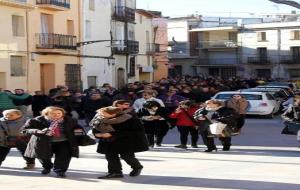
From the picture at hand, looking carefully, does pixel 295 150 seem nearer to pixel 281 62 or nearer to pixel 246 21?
pixel 281 62

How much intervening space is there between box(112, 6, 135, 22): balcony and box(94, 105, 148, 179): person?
3466 centimetres

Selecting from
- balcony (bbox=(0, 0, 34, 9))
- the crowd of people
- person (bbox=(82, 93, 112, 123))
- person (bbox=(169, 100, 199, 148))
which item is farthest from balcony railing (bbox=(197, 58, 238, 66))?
the crowd of people

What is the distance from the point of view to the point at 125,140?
1143 centimetres

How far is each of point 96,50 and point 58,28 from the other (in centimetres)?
542

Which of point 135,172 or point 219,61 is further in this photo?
point 219,61

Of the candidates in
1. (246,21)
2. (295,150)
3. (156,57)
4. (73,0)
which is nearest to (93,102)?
(295,150)

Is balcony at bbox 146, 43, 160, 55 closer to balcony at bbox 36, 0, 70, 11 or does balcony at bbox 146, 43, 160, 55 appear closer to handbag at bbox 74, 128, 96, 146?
balcony at bbox 36, 0, 70, 11

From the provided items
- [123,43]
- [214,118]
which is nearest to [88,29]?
[123,43]

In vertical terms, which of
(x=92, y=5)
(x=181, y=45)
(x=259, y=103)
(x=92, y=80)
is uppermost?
(x=92, y=5)

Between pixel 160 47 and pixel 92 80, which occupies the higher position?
pixel 160 47

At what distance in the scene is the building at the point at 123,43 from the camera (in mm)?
45906

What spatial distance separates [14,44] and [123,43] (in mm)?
14171

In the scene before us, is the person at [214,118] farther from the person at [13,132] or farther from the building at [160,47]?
the building at [160,47]

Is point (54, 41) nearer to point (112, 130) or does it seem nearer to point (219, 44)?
point (112, 130)
